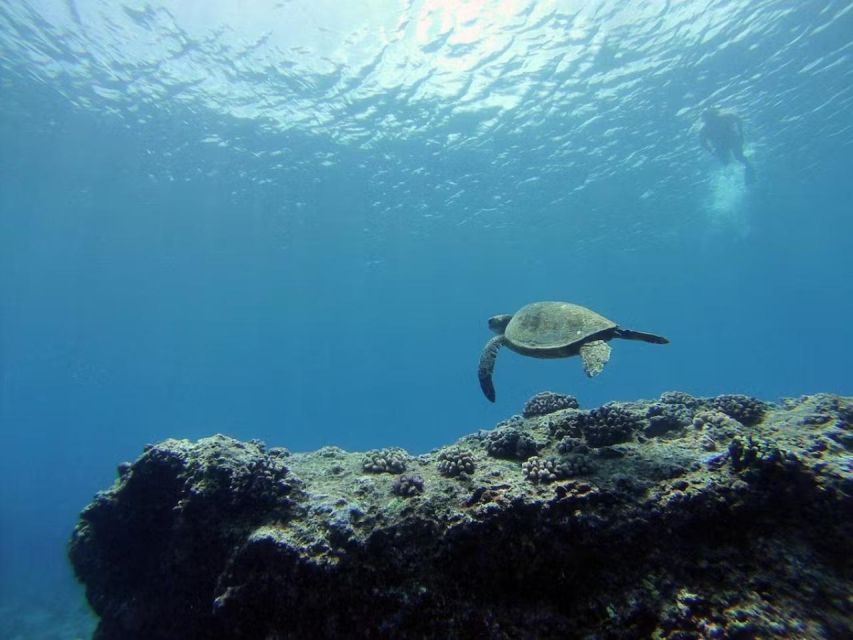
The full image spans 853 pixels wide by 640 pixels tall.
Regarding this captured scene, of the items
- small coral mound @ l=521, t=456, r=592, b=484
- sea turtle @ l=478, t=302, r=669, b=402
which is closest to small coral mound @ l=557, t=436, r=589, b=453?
small coral mound @ l=521, t=456, r=592, b=484

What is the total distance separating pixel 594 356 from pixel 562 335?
2.22 ft

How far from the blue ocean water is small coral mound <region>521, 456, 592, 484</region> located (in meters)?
20.1

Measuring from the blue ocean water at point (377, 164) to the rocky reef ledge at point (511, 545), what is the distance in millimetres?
19855

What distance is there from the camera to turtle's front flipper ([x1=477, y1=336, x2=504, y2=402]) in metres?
7.18

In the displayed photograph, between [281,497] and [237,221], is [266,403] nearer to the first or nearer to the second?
[237,221]

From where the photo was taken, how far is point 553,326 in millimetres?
6738

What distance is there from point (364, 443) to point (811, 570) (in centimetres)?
11631

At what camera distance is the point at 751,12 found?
1880cm

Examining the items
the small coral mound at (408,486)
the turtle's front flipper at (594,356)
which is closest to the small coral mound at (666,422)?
the turtle's front flipper at (594,356)

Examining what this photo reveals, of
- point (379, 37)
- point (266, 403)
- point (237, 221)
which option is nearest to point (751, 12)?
point (379, 37)

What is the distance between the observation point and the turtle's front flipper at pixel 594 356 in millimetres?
5492

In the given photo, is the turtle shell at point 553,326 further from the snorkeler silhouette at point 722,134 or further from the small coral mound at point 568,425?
the snorkeler silhouette at point 722,134

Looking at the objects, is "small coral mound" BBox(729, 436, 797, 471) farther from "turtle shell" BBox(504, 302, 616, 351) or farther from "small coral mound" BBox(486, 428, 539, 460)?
"turtle shell" BBox(504, 302, 616, 351)

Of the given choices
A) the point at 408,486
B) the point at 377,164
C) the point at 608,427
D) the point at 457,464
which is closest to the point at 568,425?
the point at 608,427
